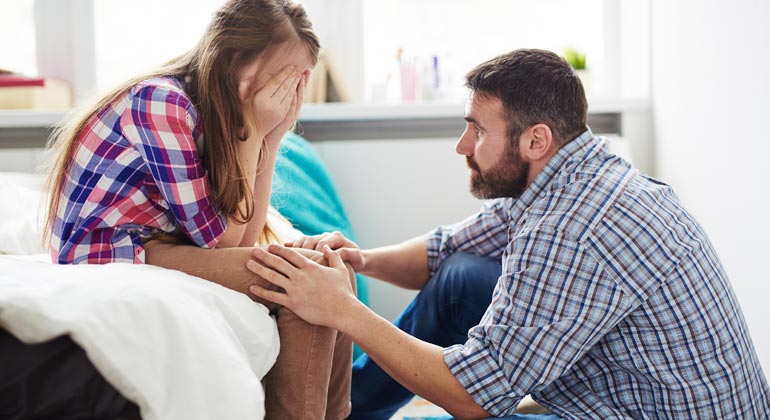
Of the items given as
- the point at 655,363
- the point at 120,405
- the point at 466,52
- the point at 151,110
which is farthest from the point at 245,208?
the point at 466,52

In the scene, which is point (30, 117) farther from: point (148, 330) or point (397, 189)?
point (148, 330)

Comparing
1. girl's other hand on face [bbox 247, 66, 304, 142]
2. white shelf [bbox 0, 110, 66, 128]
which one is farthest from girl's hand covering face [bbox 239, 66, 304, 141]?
white shelf [bbox 0, 110, 66, 128]

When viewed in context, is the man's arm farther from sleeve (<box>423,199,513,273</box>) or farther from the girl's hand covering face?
sleeve (<box>423,199,513,273</box>)

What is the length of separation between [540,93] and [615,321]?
0.41 metres

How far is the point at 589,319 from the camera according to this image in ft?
3.41

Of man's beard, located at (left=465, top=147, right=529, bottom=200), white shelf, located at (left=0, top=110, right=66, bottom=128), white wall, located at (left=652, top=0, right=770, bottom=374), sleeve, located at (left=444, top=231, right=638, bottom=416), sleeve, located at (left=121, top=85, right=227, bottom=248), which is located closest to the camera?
sleeve, located at (left=444, top=231, right=638, bottom=416)

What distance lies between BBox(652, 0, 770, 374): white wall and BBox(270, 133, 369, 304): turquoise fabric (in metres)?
0.87

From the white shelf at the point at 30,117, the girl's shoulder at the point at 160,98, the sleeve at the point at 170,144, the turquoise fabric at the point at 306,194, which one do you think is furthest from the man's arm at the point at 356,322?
the white shelf at the point at 30,117

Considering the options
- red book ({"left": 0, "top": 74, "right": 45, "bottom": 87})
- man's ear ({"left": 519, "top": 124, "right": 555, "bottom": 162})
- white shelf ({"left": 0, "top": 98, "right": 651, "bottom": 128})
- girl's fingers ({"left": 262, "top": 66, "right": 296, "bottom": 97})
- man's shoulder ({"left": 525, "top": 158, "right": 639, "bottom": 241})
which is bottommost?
man's shoulder ({"left": 525, "top": 158, "right": 639, "bottom": 241})

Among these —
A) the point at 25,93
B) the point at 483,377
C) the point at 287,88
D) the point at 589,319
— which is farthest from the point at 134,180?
the point at 25,93

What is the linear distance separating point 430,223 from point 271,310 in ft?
3.58

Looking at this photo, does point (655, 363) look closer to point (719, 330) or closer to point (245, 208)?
point (719, 330)

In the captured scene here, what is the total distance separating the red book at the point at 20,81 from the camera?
7.22ft

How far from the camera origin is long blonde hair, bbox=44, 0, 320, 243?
1228mm
